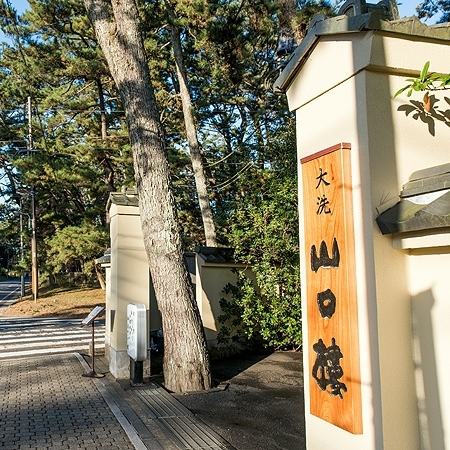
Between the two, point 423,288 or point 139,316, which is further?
point 139,316

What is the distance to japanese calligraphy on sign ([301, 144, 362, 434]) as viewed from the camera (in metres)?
3.07

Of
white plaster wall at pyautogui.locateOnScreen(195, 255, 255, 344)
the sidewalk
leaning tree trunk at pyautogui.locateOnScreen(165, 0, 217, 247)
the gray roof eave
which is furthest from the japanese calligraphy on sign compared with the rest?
leaning tree trunk at pyautogui.locateOnScreen(165, 0, 217, 247)

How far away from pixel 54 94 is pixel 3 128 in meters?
6.08

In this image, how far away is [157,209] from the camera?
287 inches

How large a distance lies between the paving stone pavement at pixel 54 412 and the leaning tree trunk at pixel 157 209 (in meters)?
1.40

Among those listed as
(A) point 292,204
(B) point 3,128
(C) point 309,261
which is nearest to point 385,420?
(C) point 309,261

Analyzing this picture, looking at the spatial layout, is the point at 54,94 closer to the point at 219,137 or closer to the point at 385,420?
the point at 219,137

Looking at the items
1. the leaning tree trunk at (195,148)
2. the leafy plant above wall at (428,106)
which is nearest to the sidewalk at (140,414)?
the leafy plant above wall at (428,106)

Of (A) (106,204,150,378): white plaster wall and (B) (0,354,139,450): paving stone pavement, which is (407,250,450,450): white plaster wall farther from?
(A) (106,204,150,378): white plaster wall

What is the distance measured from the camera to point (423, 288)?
3.01 m

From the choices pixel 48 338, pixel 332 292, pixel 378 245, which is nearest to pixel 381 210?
pixel 378 245

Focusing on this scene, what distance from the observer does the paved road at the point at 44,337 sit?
11.3 meters

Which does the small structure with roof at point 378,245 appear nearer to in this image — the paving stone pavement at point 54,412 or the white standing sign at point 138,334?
the paving stone pavement at point 54,412

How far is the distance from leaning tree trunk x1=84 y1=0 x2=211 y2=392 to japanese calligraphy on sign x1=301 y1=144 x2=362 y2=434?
386 cm
